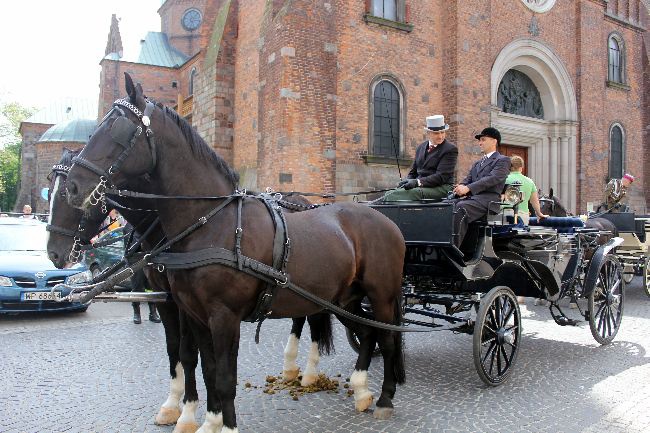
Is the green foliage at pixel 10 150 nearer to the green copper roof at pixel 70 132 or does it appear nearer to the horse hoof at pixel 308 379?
the green copper roof at pixel 70 132

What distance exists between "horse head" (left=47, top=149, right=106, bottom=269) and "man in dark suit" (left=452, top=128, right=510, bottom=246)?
320 cm

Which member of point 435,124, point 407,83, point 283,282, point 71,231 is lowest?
point 283,282

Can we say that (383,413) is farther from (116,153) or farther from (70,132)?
(70,132)

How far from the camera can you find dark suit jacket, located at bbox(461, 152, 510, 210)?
5.43 m

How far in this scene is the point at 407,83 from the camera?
14828 mm

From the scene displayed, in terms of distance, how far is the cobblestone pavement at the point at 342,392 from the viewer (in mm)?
4277

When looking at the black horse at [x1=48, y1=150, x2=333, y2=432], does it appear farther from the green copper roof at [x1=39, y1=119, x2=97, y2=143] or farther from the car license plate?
the green copper roof at [x1=39, y1=119, x2=97, y2=143]

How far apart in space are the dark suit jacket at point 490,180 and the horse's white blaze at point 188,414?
322cm

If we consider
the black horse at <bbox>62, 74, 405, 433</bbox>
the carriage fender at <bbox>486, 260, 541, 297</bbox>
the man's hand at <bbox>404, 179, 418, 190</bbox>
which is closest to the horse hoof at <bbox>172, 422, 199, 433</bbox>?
the black horse at <bbox>62, 74, 405, 433</bbox>

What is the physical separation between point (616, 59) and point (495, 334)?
63.9ft

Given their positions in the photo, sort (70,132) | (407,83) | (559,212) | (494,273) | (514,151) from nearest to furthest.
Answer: (494,273) < (559,212) < (407,83) < (514,151) < (70,132)

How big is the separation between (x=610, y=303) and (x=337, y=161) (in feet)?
26.0

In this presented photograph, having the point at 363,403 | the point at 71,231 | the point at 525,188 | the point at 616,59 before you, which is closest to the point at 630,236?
the point at 525,188

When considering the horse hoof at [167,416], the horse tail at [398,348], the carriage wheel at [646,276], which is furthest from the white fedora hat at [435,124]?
the carriage wheel at [646,276]
